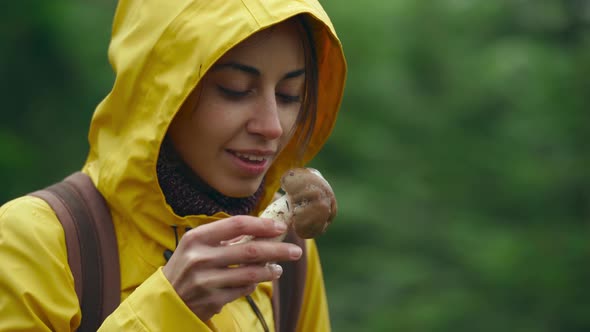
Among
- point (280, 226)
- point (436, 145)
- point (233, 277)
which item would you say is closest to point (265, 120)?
point (280, 226)

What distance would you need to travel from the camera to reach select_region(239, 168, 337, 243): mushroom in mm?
1874

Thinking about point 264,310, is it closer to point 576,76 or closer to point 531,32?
point 576,76

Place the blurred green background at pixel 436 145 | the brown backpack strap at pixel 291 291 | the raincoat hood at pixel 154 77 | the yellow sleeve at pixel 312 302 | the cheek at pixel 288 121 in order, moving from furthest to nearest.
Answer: the blurred green background at pixel 436 145, the yellow sleeve at pixel 312 302, the brown backpack strap at pixel 291 291, the cheek at pixel 288 121, the raincoat hood at pixel 154 77

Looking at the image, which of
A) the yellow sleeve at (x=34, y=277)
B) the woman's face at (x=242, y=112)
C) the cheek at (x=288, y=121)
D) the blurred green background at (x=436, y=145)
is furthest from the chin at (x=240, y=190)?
the blurred green background at (x=436, y=145)

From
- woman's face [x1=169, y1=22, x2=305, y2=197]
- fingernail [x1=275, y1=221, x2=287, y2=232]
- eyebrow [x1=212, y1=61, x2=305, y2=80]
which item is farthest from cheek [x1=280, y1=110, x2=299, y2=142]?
fingernail [x1=275, y1=221, x2=287, y2=232]

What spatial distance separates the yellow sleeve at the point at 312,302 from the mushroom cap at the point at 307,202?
0.55 metres

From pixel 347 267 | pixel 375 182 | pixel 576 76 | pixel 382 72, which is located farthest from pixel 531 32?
pixel 347 267

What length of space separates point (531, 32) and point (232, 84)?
4.44 metres

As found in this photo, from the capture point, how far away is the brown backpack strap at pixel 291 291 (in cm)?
235

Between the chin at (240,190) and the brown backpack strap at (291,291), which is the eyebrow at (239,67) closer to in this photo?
the chin at (240,190)

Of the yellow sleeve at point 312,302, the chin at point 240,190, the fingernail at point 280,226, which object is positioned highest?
the fingernail at point 280,226

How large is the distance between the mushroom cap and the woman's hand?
0.16 metres

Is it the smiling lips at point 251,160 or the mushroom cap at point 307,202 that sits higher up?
the smiling lips at point 251,160

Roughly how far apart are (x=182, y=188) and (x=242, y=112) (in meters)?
0.27
